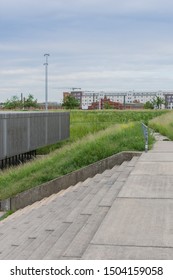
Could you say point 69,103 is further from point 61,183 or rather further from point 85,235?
point 85,235

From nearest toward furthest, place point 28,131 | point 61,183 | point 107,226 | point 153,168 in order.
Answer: point 107,226 → point 153,168 → point 61,183 → point 28,131

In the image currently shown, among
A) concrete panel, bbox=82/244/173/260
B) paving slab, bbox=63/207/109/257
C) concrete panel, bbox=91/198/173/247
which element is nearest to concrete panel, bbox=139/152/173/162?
concrete panel, bbox=91/198/173/247

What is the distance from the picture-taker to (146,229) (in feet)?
19.5

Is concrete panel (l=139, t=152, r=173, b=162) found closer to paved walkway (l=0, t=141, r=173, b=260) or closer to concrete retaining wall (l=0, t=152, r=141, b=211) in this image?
concrete retaining wall (l=0, t=152, r=141, b=211)

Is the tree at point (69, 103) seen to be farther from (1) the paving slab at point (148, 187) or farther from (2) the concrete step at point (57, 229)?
(1) the paving slab at point (148, 187)

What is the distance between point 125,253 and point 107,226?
1.14 m

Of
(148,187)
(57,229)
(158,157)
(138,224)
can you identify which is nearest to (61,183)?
(158,157)

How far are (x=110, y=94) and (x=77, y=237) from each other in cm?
18849

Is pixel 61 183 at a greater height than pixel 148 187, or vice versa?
pixel 148 187

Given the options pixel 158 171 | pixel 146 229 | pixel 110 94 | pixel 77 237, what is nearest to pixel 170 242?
pixel 146 229

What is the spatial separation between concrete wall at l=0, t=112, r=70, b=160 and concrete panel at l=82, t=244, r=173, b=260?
47.2 ft

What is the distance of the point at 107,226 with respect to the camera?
609 cm
